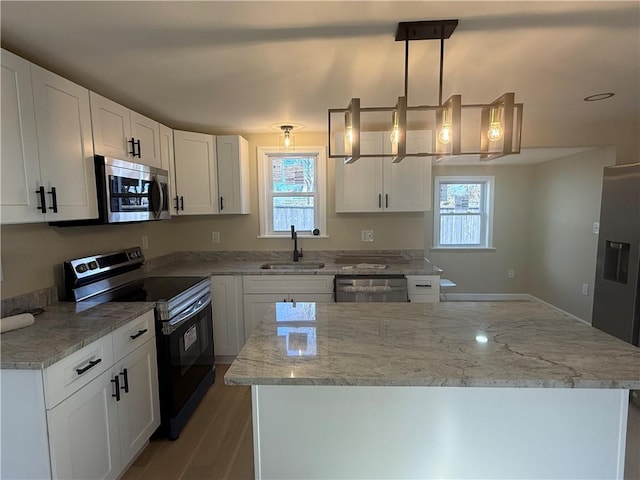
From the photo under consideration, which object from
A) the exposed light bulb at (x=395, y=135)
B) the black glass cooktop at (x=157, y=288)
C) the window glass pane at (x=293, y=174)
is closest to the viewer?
the exposed light bulb at (x=395, y=135)

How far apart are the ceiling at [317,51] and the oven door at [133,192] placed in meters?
0.54

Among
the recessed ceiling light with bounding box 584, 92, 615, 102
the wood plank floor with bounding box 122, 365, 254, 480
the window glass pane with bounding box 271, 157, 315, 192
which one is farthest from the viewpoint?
the window glass pane with bounding box 271, 157, 315, 192

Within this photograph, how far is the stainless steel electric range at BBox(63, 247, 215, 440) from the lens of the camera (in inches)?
80.9

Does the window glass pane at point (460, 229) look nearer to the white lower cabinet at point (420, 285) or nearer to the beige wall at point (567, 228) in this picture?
the beige wall at point (567, 228)

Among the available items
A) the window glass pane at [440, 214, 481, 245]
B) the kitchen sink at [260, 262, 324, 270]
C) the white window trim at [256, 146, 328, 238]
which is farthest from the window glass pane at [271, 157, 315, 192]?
the window glass pane at [440, 214, 481, 245]

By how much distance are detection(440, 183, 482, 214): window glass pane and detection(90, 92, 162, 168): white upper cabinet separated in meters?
4.01

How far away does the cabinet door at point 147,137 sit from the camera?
2418mm

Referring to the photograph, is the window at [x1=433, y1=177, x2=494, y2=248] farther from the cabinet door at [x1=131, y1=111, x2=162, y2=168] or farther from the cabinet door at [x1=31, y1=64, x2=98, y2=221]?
the cabinet door at [x1=31, y1=64, x2=98, y2=221]

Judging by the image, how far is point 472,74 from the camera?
1.99m

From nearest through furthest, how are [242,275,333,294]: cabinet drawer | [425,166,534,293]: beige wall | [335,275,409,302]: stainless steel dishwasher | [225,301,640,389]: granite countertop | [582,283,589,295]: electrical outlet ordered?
1. [225,301,640,389]: granite countertop
2. [335,275,409,302]: stainless steel dishwasher
3. [242,275,333,294]: cabinet drawer
4. [582,283,589,295]: electrical outlet
5. [425,166,534,293]: beige wall

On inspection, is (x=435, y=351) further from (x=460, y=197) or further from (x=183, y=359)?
(x=460, y=197)

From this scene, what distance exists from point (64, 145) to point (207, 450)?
197cm

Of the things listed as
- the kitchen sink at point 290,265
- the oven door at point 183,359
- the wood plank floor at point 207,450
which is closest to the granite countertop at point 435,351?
the oven door at point 183,359

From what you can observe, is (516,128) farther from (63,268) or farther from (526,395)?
(63,268)
